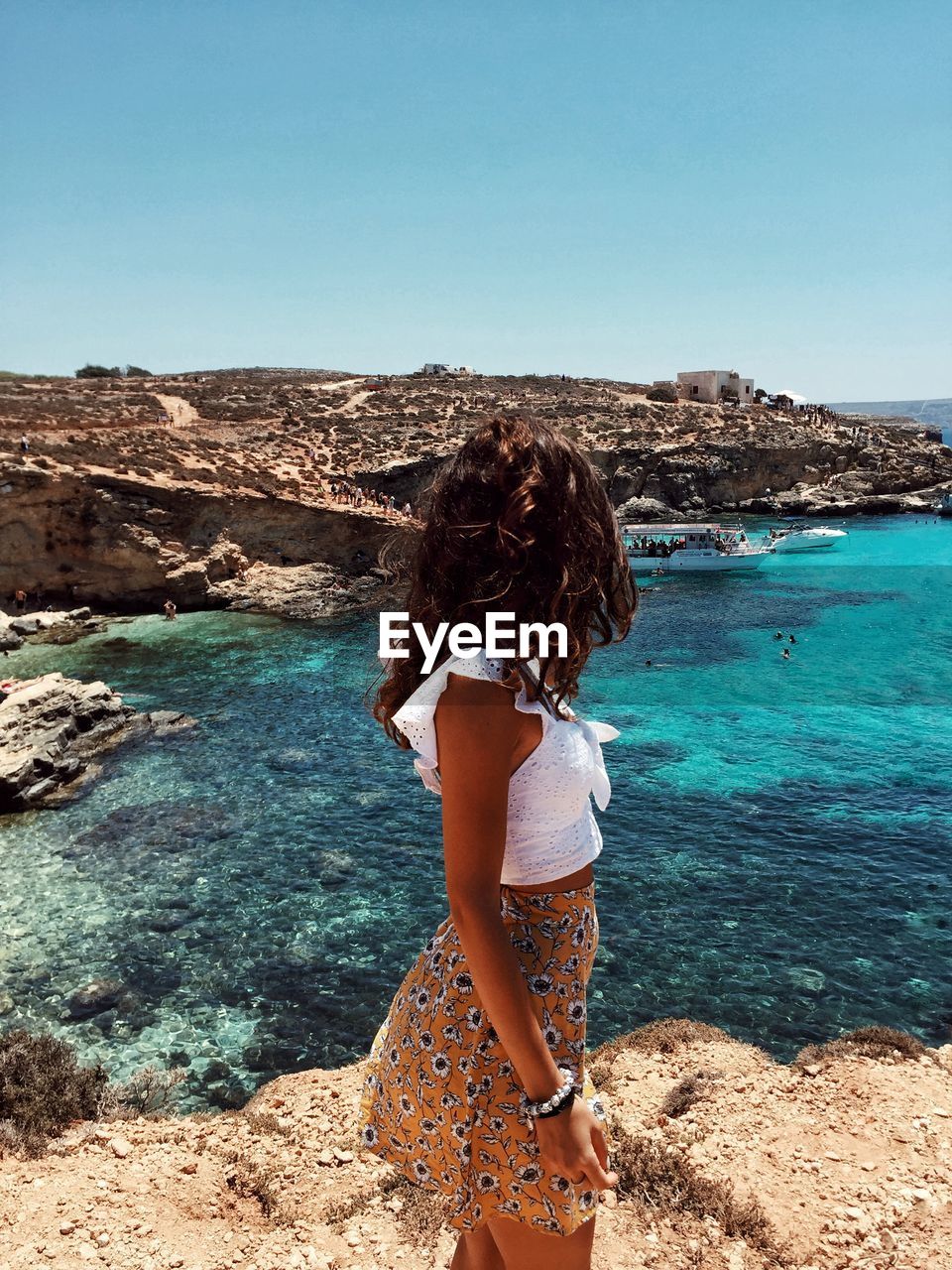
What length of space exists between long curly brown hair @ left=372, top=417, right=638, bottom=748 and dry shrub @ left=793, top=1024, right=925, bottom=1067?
6.70 m

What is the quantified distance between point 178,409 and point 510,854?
179 ft

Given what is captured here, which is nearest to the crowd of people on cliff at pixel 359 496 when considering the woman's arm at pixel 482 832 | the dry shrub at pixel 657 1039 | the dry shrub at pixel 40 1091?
the dry shrub at pixel 657 1039

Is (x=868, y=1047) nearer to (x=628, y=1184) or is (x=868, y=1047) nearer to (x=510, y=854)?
(x=628, y=1184)

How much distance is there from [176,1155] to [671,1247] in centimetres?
343

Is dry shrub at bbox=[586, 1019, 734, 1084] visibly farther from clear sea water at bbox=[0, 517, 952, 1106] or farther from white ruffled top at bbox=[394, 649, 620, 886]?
white ruffled top at bbox=[394, 649, 620, 886]

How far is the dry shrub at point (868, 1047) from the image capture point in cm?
720

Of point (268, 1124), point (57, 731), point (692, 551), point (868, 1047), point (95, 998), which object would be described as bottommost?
point (95, 998)

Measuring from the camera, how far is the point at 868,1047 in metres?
7.38

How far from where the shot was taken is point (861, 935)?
1009 centimetres

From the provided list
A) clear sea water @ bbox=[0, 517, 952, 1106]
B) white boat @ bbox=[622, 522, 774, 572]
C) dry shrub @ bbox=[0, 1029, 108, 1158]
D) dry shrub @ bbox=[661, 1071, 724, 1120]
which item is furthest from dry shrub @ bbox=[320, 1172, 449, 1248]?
white boat @ bbox=[622, 522, 774, 572]

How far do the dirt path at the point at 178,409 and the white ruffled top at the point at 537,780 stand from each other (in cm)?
4825

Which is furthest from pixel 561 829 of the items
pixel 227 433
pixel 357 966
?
pixel 227 433

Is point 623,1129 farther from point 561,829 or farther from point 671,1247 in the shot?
point 561,829

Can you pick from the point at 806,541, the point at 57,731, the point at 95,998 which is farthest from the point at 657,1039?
the point at 806,541
